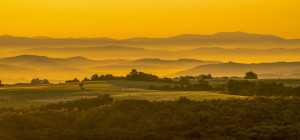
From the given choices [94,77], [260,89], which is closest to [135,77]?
[94,77]

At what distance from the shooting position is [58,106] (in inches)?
1551

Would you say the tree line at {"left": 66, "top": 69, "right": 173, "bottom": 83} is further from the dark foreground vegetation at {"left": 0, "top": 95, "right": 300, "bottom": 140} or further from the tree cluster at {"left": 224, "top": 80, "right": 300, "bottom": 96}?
the dark foreground vegetation at {"left": 0, "top": 95, "right": 300, "bottom": 140}

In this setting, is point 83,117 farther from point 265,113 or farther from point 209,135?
point 265,113

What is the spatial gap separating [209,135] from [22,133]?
11.2m

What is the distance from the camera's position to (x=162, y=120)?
33531 mm

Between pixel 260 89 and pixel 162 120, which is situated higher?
pixel 260 89

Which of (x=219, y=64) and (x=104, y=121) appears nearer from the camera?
(x=104, y=121)

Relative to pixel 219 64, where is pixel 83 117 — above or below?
below

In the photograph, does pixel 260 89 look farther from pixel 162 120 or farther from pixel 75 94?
pixel 162 120

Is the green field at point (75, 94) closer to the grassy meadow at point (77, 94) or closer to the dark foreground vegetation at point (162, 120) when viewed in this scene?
the grassy meadow at point (77, 94)

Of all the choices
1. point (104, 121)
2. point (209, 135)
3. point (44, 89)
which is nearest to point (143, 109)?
point (104, 121)

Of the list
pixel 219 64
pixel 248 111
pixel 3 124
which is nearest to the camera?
pixel 3 124

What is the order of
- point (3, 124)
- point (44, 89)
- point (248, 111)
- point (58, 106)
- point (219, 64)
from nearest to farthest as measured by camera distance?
point (3, 124), point (248, 111), point (58, 106), point (44, 89), point (219, 64)

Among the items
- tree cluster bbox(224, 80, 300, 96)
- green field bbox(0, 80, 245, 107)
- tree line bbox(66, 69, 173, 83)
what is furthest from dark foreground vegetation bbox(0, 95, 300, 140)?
tree line bbox(66, 69, 173, 83)
